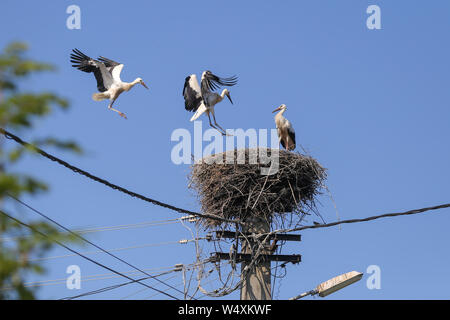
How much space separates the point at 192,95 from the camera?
39.7 feet

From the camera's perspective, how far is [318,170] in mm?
10289

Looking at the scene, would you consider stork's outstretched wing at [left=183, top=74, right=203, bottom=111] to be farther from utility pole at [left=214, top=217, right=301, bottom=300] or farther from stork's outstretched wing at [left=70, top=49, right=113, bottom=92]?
utility pole at [left=214, top=217, right=301, bottom=300]

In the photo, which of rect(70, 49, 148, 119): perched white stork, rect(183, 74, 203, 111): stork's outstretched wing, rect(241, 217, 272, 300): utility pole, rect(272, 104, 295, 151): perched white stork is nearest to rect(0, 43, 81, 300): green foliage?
rect(241, 217, 272, 300): utility pole

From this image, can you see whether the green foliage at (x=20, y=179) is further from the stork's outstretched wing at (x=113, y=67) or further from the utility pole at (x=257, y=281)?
the stork's outstretched wing at (x=113, y=67)

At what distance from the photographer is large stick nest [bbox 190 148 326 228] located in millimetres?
9422

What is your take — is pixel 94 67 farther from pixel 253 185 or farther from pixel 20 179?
pixel 20 179

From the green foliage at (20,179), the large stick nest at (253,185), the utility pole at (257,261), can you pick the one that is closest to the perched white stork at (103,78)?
the large stick nest at (253,185)

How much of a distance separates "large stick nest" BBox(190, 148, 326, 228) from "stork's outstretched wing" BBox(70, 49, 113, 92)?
216 cm

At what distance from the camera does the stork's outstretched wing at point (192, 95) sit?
1208cm

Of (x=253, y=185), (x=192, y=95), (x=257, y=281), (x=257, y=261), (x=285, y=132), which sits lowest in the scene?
(x=257, y=281)

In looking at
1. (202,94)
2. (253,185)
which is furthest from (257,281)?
(202,94)

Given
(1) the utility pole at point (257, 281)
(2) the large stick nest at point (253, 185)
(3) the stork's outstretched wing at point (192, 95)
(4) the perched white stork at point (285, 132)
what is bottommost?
(1) the utility pole at point (257, 281)

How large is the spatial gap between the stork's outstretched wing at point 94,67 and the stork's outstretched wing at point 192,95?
1672mm

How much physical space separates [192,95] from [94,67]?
6.61ft
